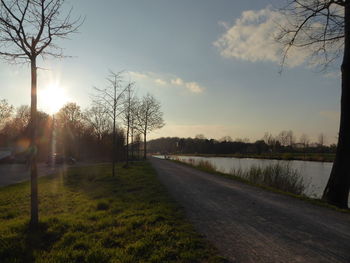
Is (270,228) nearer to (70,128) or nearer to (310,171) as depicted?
(310,171)

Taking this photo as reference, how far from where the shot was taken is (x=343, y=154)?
866cm

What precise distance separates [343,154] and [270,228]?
5628mm

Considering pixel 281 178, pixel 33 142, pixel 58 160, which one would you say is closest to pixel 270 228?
pixel 33 142

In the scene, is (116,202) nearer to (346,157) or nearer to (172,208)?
(172,208)

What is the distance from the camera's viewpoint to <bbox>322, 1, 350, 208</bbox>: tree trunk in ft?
28.0

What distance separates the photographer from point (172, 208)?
6.63m

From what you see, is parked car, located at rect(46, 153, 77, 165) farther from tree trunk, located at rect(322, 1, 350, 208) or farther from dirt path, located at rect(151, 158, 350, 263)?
tree trunk, located at rect(322, 1, 350, 208)

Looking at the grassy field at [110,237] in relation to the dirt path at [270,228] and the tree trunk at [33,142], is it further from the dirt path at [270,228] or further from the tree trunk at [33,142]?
the dirt path at [270,228]

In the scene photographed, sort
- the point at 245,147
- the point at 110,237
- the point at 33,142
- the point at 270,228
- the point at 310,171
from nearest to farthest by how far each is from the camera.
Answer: the point at 110,237 < the point at 270,228 < the point at 33,142 < the point at 310,171 < the point at 245,147

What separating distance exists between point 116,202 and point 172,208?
2030 millimetres

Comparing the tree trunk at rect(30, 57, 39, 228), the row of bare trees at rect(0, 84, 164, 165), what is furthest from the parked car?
the tree trunk at rect(30, 57, 39, 228)

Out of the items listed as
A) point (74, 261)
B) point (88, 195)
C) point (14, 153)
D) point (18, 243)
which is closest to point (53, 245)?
point (18, 243)

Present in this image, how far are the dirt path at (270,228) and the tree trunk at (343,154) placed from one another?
1.70 metres

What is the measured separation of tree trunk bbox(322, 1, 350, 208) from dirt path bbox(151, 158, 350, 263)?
170 cm
